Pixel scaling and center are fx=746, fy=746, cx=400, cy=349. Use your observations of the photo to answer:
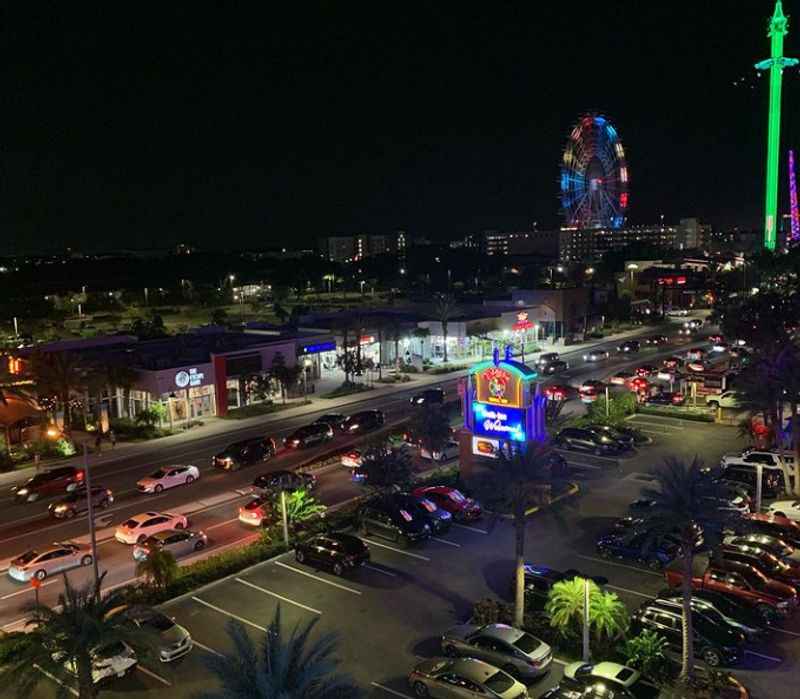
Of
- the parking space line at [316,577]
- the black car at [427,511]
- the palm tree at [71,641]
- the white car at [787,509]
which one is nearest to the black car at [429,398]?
the black car at [427,511]

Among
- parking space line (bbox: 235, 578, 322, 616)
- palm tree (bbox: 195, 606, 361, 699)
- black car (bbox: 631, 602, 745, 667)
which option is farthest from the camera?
parking space line (bbox: 235, 578, 322, 616)

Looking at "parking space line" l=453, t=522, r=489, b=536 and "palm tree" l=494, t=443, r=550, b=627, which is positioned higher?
"palm tree" l=494, t=443, r=550, b=627

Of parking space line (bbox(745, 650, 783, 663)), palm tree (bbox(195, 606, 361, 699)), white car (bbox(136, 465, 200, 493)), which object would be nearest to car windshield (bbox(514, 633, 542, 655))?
parking space line (bbox(745, 650, 783, 663))

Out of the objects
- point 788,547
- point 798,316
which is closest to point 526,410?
point 788,547

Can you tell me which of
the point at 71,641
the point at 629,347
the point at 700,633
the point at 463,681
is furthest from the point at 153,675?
the point at 629,347

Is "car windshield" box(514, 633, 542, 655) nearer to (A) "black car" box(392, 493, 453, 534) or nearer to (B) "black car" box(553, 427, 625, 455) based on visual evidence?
(A) "black car" box(392, 493, 453, 534)

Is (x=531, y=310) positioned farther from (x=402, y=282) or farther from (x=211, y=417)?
(x=402, y=282)

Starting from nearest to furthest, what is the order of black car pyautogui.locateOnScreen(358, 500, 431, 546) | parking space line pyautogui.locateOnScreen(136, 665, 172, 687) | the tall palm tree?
the tall palm tree
parking space line pyautogui.locateOnScreen(136, 665, 172, 687)
black car pyautogui.locateOnScreen(358, 500, 431, 546)
